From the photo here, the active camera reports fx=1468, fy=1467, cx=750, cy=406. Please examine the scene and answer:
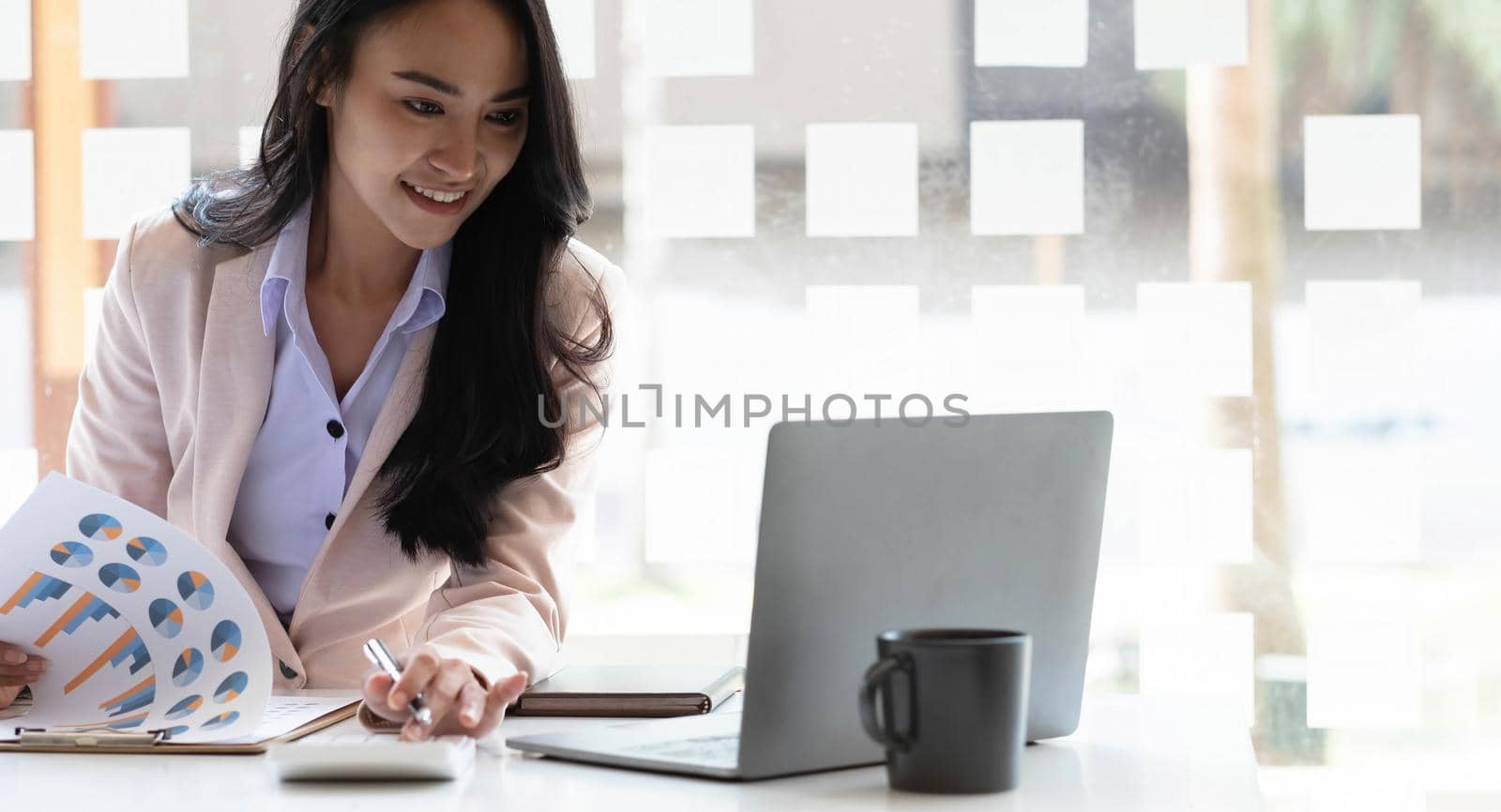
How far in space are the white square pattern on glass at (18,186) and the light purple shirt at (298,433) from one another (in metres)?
1.32

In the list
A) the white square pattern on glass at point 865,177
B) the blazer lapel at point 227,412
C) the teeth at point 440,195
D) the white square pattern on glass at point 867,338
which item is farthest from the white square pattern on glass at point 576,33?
the blazer lapel at point 227,412

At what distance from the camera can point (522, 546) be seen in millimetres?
1474

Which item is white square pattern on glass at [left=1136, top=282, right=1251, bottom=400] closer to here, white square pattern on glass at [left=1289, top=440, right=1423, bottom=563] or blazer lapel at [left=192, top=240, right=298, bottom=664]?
white square pattern on glass at [left=1289, top=440, right=1423, bottom=563]

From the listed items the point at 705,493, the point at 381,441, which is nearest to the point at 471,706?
the point at 381,441

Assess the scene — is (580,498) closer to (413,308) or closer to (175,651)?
(413,308)

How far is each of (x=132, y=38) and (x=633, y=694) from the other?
198cm

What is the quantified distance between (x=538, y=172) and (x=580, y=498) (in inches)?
14.1

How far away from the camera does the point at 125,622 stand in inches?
43.7

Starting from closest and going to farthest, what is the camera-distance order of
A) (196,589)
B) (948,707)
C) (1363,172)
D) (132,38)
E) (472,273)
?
(948,707) < (196,589) < (472,273) < (1363,172) < (132,38)

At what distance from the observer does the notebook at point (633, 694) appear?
1.16m

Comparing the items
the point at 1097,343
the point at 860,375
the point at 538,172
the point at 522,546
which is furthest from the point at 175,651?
the point at 1097,343

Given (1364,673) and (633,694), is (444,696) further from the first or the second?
(1364,673)

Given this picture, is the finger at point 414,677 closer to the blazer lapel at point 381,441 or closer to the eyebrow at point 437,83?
the blazer lapel at point 381,441

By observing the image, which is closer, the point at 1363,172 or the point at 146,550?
the point at 146,550
